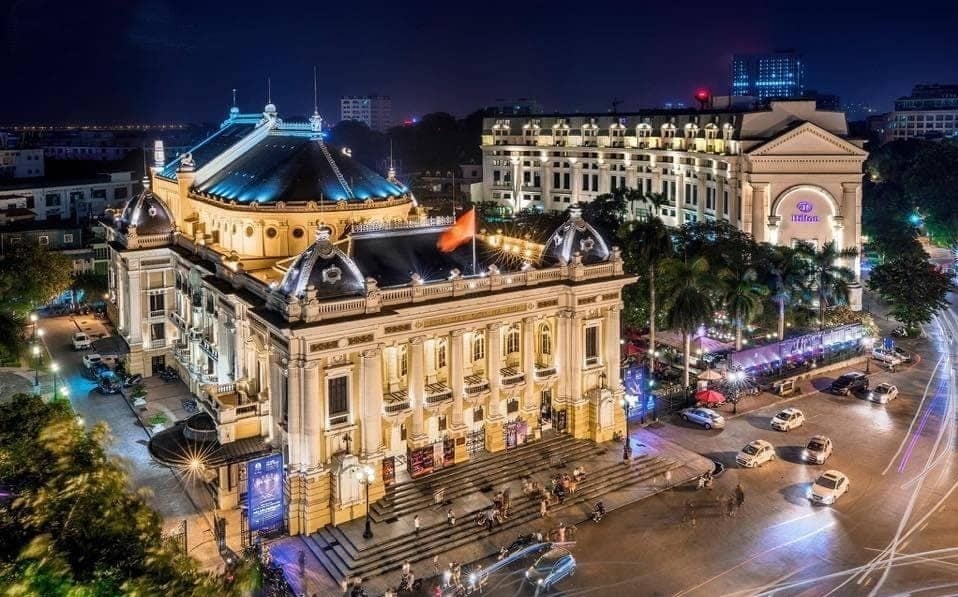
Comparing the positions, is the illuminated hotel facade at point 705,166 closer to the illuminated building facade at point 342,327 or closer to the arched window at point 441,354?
the illuminated building facade at point 342,327

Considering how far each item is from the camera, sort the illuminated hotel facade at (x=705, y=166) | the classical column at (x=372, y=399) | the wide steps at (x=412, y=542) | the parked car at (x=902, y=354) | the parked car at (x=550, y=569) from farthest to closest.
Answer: the illuminated hotel facade at (x=705, y=166)
the parked car at (x=902, y=354)
the classical column at (x=372, y=399)
the wide steps at (x=412, y=542)
the parked car at (x=550, y=569)

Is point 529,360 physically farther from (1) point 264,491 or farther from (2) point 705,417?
(1) point 264,491


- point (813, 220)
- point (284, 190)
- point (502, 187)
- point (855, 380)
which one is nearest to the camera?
point (284, 190)

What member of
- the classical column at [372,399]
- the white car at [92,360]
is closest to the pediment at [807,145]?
the classical column at [372,399]

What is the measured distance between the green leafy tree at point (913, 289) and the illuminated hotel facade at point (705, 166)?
5.21 meters

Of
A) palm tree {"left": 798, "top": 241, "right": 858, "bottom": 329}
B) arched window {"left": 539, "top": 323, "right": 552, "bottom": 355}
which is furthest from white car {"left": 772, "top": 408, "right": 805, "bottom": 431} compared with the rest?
palm tree {"left": 798, "top": 241, "right": 858, "bottom": 329}

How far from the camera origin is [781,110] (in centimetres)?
8944

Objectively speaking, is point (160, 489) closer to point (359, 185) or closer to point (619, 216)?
point (359, 185)

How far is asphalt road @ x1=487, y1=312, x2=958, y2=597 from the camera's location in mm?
36750

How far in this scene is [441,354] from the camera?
4588cm

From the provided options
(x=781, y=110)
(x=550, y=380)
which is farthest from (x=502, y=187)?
(x=550, y=380)

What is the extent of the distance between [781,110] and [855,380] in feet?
122

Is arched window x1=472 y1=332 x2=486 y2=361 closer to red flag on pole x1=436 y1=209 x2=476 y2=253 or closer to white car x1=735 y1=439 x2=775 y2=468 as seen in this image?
red flag on pole x1=436 y1=209 x2=476 y2=253

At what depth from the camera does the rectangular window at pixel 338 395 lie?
133ft
